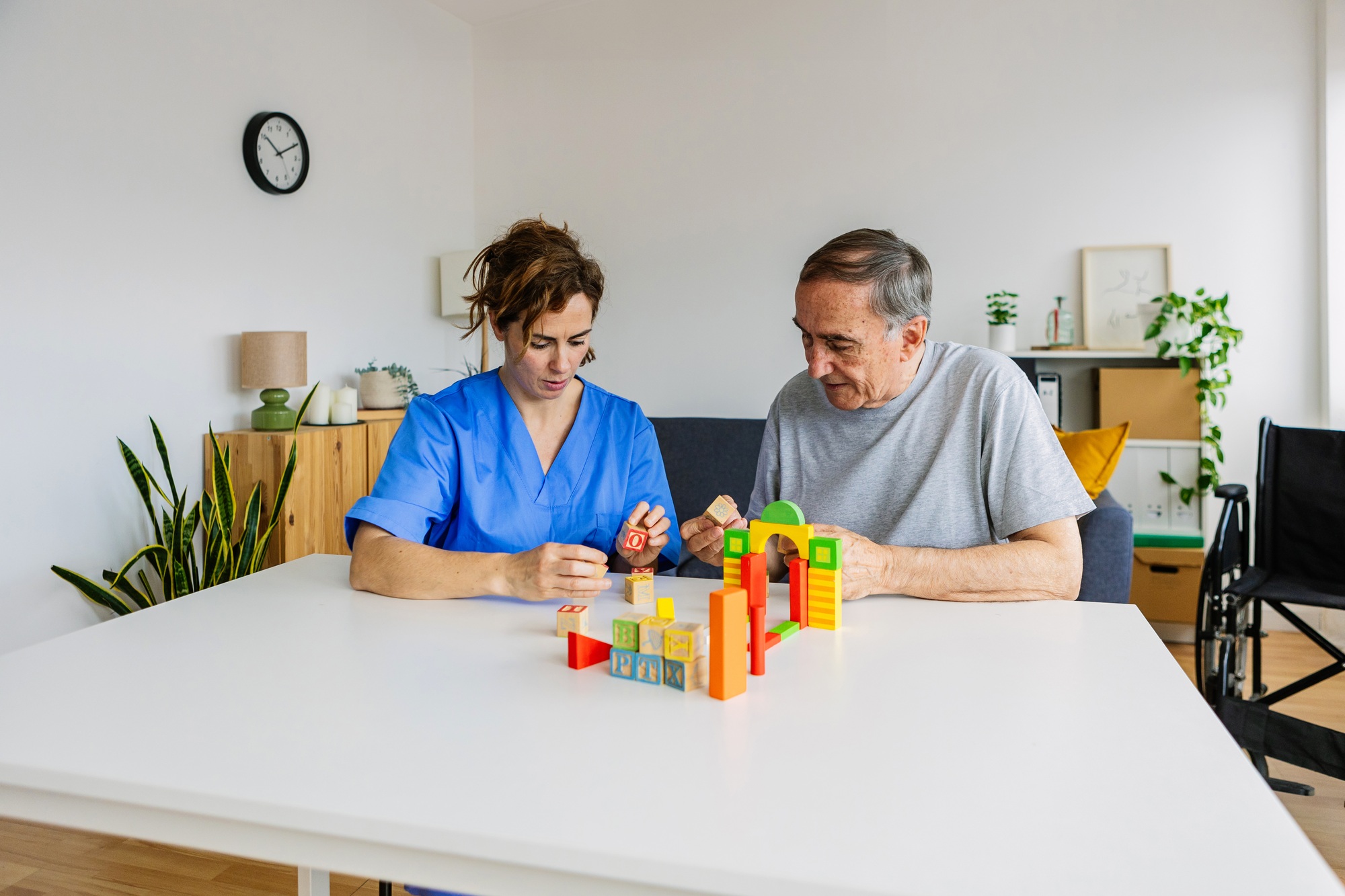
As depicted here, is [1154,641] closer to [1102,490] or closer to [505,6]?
[1102,490]

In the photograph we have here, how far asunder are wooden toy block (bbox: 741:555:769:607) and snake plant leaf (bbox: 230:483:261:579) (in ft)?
7.74

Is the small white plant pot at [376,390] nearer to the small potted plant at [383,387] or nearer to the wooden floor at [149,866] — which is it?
the small potted plant at [383,387]

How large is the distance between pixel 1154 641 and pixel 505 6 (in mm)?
4532

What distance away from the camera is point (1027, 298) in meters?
4.06

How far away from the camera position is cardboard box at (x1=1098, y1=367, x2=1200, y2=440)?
371 centimetres

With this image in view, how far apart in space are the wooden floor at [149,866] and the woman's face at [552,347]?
121cm

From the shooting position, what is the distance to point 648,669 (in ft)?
3.36

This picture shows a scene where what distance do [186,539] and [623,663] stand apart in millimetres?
2373

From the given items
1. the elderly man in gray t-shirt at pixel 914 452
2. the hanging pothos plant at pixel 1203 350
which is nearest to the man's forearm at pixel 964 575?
the elderly man in gray t-shirt at pixel 914 452

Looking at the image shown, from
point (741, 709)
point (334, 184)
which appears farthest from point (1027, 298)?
point (741, 709)

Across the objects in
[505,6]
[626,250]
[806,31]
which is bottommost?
[626,250]

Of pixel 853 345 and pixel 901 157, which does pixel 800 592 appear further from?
pixel 901 157

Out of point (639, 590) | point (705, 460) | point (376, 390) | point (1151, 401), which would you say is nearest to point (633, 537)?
point (639, 590)

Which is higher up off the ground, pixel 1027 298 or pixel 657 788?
pixel 1027 298
